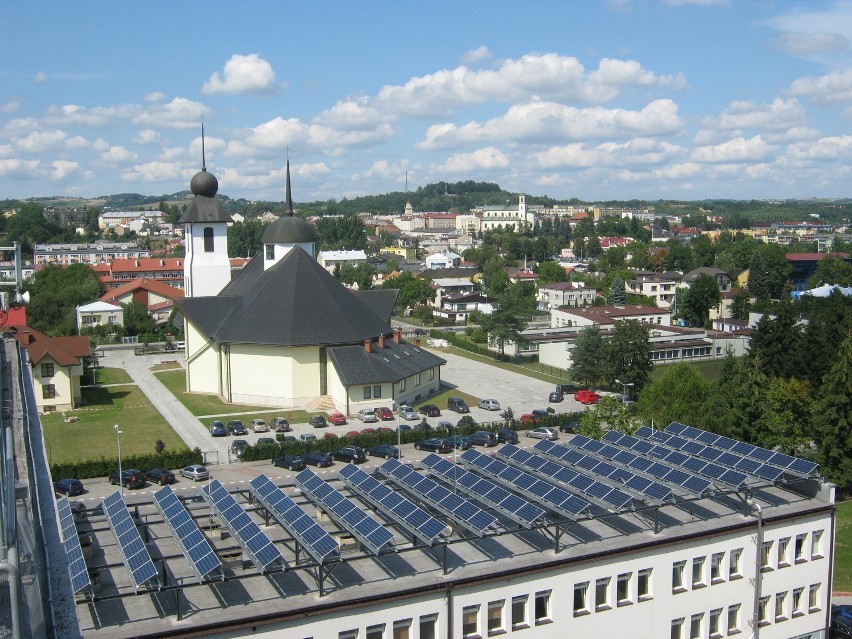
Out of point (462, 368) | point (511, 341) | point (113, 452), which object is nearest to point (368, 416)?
point (113, 452)

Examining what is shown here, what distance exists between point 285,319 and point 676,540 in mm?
34662

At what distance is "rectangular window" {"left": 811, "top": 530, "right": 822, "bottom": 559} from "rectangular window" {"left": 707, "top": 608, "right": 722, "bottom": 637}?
128 inches

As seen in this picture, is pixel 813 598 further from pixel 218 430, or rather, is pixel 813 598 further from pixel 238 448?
pixel 218 430

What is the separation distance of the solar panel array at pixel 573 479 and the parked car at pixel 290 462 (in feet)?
48.6

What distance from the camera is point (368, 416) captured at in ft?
152

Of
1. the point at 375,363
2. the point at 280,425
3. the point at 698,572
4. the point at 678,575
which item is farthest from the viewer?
the point at 375,363

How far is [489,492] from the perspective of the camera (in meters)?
20.8

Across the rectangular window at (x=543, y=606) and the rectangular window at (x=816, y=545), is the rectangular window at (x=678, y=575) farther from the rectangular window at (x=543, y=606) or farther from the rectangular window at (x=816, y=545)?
the rectangular window at (x=816, y=545)

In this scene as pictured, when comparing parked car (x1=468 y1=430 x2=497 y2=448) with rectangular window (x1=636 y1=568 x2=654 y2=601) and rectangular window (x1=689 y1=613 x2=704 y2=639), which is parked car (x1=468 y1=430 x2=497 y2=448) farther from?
rectangular window (x1=636 y1=568 x2=654 y2=601)

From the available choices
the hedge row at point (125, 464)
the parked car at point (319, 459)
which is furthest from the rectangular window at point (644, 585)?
the hedge row at point (125, 464)

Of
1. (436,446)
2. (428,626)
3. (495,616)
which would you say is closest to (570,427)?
(436,446)

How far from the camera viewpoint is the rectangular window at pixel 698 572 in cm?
1934

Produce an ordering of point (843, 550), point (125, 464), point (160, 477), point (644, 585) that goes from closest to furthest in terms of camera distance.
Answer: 1. point (644, 585)
2. point (843, 550)
3. point (160, 477)
4. point (125, 464)

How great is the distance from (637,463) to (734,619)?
15.7ft
